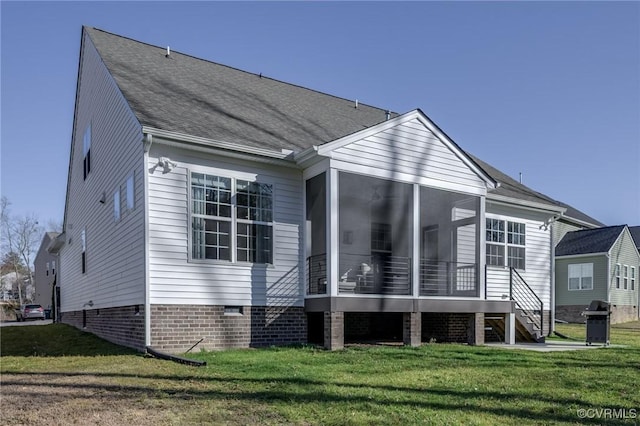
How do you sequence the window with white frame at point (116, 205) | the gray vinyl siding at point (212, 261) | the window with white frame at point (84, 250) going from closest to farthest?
the gray vinyl siding at point (212, 261) < the window with white frame at point (116, 205) < the window with white frame at point (84, 250)

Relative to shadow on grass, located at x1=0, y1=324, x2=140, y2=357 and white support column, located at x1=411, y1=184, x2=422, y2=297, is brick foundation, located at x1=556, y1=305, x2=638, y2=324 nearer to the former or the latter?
white support column, located at x1=411, y1=184, x2=422, y2=297

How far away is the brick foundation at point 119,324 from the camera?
9430mm

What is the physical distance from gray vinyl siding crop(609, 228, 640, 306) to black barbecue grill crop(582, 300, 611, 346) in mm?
15765

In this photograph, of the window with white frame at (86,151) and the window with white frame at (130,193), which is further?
the window with white frame at (86,151)

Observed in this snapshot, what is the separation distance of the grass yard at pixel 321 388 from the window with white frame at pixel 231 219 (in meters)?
2.02

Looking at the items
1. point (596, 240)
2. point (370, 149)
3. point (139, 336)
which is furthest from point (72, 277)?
point (596, 240)

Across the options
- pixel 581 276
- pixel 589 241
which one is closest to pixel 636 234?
pixel 589 241

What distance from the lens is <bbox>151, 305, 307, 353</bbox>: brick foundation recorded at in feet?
30.1

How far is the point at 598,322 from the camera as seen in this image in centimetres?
1188

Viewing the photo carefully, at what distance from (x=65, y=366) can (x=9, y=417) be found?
319 cm

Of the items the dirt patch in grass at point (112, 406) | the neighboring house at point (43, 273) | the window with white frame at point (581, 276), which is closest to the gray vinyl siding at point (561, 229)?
the window with white frame at point (581, 276)

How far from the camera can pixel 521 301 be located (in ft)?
48.2

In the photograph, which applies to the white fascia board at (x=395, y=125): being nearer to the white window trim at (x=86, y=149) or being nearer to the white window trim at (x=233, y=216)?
the white window trim at (x=233, y=216)

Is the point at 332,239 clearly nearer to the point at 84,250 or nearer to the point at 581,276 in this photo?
the point at 84,250
